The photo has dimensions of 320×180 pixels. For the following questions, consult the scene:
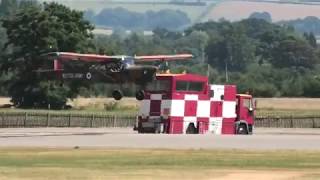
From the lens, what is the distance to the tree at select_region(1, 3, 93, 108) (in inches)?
3302

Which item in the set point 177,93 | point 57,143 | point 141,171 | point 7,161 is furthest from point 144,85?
point 141,171

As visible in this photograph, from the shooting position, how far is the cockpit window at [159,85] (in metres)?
42.1

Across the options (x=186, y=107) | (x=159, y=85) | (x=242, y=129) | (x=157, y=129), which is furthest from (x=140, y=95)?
(x=242, y=129)

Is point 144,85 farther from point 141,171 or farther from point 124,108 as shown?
point 124,108

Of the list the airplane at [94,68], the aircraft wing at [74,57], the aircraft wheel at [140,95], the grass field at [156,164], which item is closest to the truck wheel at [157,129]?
the aircraft wheel at [140,95]

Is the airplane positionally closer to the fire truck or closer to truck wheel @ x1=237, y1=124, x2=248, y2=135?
the fire truck

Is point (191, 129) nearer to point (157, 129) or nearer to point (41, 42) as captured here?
point (157, 129)

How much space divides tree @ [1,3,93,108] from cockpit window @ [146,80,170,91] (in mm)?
38184

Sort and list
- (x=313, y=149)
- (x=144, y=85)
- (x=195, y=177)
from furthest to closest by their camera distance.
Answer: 1. (x=144, y=85)
2. (x=313, y=149)
3. (x=195, y=177)

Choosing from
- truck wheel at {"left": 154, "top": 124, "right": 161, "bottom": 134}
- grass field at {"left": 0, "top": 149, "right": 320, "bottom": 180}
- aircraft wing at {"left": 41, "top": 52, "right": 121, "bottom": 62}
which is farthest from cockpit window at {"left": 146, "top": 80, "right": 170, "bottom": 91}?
grass field at {"left": 0, "top": 149, "right": 320, "bottom": 180}

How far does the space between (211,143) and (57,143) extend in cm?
585

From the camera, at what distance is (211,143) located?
103ft

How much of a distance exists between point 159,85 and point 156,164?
20.1 m

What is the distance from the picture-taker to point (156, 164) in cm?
2267
